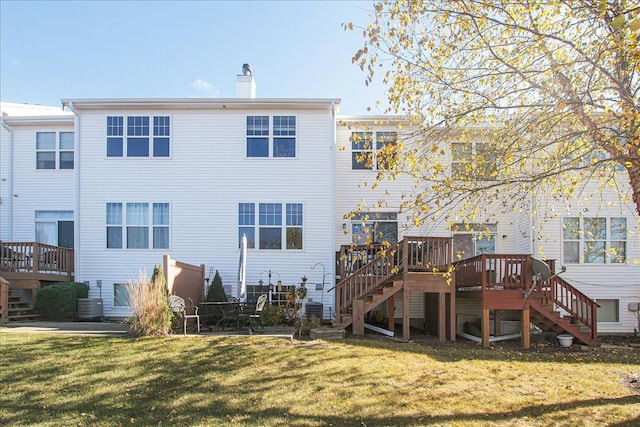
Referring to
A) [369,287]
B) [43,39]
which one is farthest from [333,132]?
[43,39]

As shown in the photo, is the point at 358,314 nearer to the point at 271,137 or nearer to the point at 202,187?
the point at 271,137

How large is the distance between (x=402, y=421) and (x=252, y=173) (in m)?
10.4

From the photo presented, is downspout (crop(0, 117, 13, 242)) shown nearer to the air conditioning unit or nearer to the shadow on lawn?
the air conditioning unit

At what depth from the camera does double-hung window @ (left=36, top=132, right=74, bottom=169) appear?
16328 mm

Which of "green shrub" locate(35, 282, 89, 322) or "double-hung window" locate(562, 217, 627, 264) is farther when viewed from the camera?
"double-hung window" locate(562, 217, 627, 264)

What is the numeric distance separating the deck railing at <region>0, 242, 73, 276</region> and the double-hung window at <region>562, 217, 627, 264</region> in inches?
638

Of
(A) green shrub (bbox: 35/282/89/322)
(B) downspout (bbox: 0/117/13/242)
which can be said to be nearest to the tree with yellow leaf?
(A) green shrub (bbox: 35/282/89/322)

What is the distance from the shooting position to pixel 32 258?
14406 mm

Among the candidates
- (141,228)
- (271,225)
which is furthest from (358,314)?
(141,228)

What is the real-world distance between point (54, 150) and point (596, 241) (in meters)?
18.4

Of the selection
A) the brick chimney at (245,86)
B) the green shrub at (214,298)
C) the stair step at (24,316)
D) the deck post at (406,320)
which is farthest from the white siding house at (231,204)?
the deck post at (406,320)

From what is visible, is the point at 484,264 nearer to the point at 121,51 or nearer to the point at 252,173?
the point at 252,173

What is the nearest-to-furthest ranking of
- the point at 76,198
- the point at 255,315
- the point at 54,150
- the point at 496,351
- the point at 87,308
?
the point at 255,315, the point at 496,351, the point at 87,308, the point at 76,198, the point at 54,150

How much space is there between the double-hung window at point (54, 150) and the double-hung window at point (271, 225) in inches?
251
